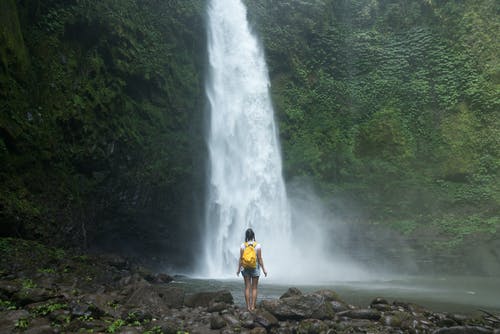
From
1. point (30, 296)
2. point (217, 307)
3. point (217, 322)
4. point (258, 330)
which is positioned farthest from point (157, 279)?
point (258, 330)

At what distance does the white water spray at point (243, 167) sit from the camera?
17.5 m

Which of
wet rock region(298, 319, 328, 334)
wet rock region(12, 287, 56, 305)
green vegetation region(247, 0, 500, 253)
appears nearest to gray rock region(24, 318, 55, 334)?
wet rock region(12, 287, 56, 305)

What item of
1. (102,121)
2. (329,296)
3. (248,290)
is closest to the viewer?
(248,290)

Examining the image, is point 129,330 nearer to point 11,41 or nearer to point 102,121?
point 11,41

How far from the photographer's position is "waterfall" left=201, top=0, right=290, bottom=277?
1758 cm

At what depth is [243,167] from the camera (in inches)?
757

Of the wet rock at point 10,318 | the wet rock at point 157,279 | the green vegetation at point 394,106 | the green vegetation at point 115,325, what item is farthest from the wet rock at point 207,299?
the green vegetation at point 394,106

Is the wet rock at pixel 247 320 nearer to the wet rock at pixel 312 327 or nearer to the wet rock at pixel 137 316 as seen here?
the wet rock at pixel 312 327

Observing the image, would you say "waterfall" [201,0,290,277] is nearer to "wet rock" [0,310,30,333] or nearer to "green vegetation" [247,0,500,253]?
"green vegetation" [247,0,500,253]

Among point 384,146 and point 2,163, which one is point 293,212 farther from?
point 2,163

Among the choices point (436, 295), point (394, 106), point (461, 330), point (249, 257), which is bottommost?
point (461, 330)

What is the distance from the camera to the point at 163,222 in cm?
1630

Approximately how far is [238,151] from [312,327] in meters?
14.2

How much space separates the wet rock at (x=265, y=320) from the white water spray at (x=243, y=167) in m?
9.46
